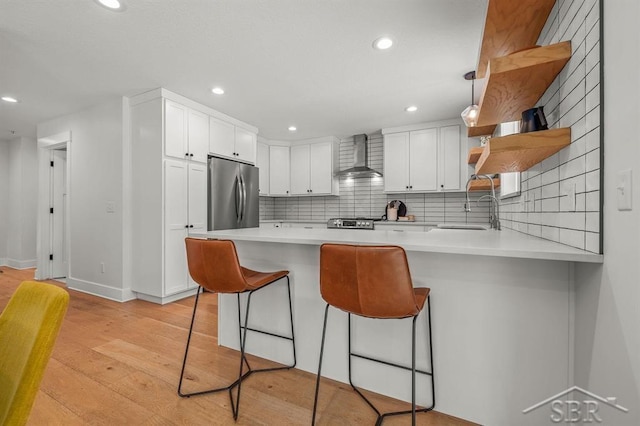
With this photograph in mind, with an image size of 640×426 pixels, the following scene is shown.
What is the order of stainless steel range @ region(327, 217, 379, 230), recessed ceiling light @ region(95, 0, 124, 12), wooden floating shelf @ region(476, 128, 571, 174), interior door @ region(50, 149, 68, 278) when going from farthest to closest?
1. stainless steel range @ region(327, 217, 379, 230)
2. interior door @ region(50, 149, 68, 278)
3. recessed ceiling light @ region(95, 0, 124, 12)
4. wooden floating shelf @ region(476, 128, 571, 174)

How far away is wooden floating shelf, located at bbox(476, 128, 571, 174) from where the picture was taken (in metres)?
Result: 1.22

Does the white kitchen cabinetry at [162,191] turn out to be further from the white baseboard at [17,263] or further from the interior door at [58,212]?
the white baseboard at [17,263]

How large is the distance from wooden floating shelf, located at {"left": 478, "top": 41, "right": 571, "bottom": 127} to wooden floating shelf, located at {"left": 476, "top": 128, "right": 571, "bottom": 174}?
268 mm

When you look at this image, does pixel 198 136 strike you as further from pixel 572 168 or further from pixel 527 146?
pixel 572 168

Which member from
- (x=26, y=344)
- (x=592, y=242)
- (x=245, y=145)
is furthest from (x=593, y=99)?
(x=245, y=145)

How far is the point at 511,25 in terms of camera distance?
4.74 feet

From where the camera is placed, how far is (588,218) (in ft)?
3.48

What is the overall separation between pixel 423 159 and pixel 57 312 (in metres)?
4.26

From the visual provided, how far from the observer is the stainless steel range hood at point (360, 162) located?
15.6 feet

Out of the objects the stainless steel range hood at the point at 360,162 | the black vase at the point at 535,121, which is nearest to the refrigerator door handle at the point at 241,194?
the stainless steel range hood at the point at 360,162

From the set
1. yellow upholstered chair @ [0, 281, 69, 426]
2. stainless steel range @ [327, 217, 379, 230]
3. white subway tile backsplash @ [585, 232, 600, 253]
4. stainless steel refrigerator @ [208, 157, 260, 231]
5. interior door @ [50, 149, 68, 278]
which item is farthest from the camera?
stainless steel range @ [327, 217, 379, 230]

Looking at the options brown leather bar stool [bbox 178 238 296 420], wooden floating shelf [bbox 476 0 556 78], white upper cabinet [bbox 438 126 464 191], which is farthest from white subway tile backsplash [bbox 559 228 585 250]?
white upper cabinet [bbox 438 126 464 191]

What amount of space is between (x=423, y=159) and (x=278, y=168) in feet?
8.35

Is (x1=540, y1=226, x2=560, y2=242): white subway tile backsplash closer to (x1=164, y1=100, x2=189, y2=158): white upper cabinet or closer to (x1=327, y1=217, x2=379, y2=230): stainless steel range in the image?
(x1=327, y1=217, x2=379, y2=230): stainless steel range
